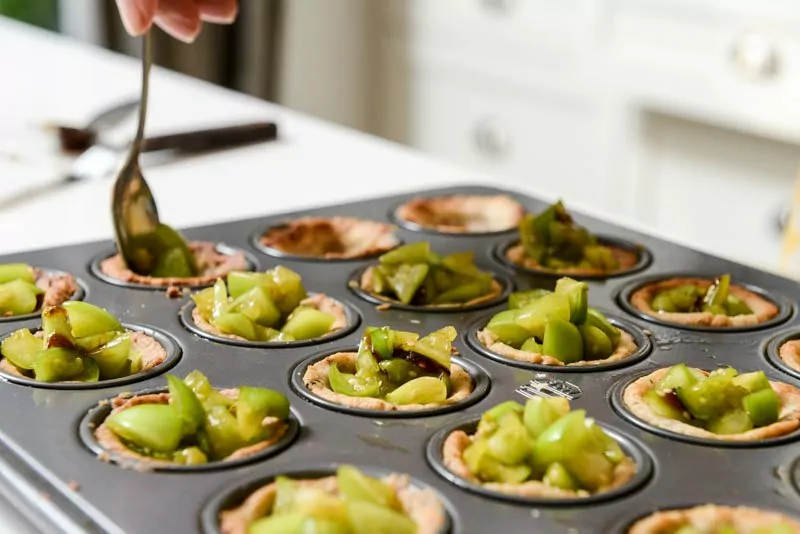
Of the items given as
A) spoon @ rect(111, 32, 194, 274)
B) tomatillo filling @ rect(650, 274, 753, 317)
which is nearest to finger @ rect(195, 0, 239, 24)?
spoon @ rect(111, 32, 194, 274)

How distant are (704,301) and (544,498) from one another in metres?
0.55

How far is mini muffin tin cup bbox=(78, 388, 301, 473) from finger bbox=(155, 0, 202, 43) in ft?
2.28

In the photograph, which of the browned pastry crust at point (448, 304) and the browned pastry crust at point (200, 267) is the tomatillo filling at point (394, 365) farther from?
the browned pastry crust at point (200, 267)

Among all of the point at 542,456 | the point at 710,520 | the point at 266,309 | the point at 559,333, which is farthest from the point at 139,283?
the point at 710,520

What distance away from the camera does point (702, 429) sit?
1.08m

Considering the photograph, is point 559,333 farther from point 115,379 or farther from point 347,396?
point 115,379

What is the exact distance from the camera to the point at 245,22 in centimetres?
387

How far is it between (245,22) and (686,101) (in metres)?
1.52

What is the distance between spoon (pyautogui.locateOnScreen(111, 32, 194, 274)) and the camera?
150cm

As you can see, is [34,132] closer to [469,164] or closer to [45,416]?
[45,416]

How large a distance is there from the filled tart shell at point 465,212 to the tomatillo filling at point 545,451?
2.48ft

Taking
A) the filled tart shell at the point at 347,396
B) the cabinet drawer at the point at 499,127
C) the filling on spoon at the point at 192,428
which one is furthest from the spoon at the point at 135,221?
the cabinet drawer at the point at 499,127

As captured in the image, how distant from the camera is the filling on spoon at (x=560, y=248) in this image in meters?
1.54

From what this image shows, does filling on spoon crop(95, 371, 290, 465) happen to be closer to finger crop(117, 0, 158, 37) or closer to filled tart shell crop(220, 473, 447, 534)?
filled tart shell crop(220, 473, 447, 534)
